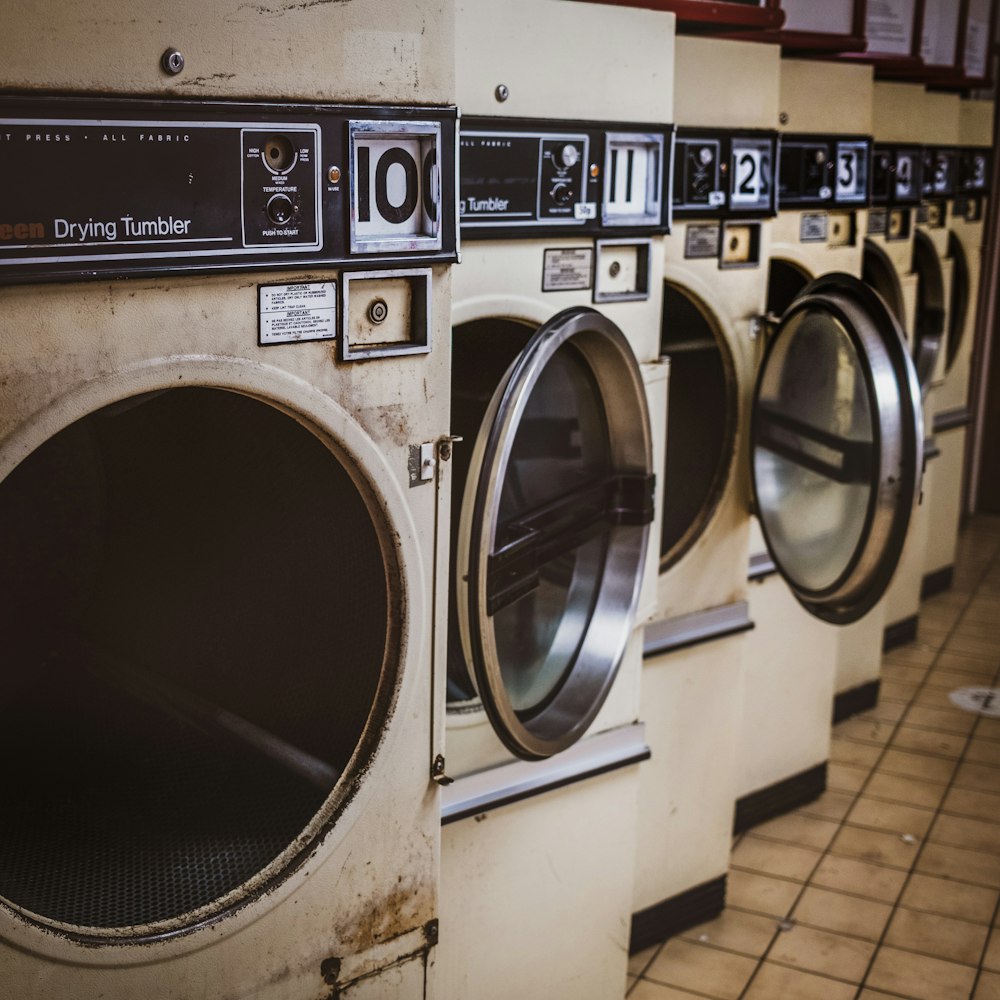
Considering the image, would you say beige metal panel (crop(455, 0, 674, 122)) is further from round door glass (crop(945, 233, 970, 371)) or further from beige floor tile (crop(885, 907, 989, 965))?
round door glass (crop(945, 233, 970, 371))

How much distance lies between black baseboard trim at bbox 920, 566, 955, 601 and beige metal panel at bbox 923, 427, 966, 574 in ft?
0.07

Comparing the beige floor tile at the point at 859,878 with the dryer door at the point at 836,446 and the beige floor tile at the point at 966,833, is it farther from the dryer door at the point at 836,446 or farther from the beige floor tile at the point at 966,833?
the dryer door at the point at 836,446

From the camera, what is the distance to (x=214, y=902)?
148 centimetres

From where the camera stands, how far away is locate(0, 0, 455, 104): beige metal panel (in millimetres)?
1154

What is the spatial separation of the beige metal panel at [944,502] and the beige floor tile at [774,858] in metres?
1.91

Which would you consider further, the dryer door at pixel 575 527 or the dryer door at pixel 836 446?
the dryer door at pixel 836 446

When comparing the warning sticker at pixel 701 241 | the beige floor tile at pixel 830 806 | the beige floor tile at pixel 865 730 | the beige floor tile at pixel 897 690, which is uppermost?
the warning sticker at pixel 701 241

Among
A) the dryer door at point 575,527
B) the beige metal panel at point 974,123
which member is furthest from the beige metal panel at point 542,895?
the beige metal panel at point 974,123

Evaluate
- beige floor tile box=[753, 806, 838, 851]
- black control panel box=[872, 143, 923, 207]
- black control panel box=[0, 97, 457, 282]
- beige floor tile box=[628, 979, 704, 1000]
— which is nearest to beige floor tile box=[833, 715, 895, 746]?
beige floor tile box=[753, 806, 838, 851]

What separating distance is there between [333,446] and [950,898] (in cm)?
229

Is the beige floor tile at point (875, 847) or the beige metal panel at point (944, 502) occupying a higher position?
the beige metal panel at point (944, 502)

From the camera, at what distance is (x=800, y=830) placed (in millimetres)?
3438

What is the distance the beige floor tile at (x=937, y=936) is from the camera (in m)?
2.87

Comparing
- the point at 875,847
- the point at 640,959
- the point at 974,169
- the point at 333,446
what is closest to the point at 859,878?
the point at 875,847
